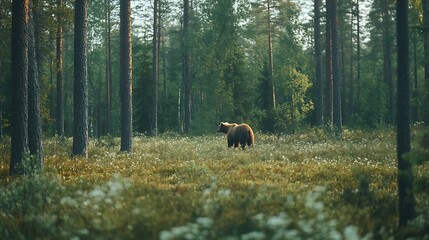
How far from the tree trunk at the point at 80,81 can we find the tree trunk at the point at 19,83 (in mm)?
5385

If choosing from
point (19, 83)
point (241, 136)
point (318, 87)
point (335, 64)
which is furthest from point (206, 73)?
point (19, 83)

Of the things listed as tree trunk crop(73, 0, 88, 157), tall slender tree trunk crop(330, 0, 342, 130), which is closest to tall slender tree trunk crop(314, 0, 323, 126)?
tall slender tree trunk crop(330, 0, 342, 130)

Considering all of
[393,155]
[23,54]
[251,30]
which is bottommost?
[393,155]

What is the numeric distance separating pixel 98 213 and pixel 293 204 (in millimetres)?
3157

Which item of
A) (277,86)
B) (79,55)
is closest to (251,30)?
(277,86)

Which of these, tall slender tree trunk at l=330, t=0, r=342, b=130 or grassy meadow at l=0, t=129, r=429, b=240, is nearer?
grassy meadow at l=0, t=129, r=429, b=240

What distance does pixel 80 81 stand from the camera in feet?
60.2

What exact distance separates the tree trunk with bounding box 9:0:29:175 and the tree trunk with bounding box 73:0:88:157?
538 centimetres

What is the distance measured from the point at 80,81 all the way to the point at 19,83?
5760 millimetres

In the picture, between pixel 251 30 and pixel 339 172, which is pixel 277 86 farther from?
pixel 339 172

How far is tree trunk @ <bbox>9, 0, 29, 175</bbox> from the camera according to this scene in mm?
12570

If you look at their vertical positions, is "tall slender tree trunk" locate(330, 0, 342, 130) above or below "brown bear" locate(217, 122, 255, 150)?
above

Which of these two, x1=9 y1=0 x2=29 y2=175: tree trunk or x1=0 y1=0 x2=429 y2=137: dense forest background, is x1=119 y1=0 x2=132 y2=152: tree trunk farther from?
x1=9 y1=0 x2=29 y2=175: tree trunk

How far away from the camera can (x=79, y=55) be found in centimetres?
1816
